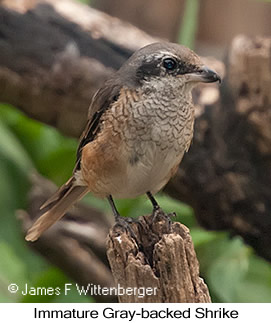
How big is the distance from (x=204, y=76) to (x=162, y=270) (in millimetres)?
872

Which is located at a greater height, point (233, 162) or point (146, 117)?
point (233, 162)

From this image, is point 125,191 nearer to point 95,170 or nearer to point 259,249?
point 95,170

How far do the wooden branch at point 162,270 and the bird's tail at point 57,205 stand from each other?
3.11 ft

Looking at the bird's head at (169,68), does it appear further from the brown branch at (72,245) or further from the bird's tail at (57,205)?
Answer: the brown branch at (72,245)

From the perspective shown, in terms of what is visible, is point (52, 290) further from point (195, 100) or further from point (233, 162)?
point (195, 100)

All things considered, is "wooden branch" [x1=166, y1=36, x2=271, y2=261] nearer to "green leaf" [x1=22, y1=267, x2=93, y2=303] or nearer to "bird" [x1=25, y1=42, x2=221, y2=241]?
"green leaf" [x1=22, y1=267, x2=93, y2=303]

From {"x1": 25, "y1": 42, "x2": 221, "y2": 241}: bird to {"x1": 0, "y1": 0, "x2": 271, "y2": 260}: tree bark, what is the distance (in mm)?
1286

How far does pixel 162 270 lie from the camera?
10.6 ft

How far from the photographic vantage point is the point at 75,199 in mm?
4309

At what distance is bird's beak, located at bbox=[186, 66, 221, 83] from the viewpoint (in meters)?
3.50

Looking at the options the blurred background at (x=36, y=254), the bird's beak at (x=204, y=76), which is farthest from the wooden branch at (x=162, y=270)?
the blurred background at (x=36, y=254)

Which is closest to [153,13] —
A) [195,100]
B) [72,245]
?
[195,100]

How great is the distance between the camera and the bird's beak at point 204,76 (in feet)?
11.5

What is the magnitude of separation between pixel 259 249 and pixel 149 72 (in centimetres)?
207
